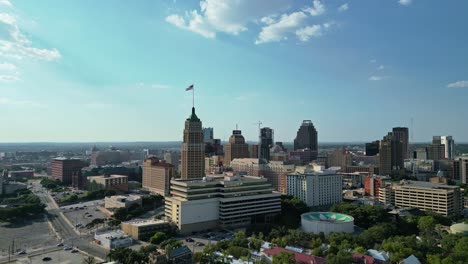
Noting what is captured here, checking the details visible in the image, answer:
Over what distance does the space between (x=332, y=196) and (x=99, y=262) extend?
83.3 m

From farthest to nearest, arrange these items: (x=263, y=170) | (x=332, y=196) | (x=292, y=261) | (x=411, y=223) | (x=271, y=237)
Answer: (x=263, y=170)
(x=332, y=196)
(x=411, y=223)
(x=271, y=237)
(x=292, y=261)

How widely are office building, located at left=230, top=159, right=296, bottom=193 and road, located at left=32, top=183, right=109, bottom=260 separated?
252 feet

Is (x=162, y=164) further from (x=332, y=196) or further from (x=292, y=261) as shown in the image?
(x=292, y=261)

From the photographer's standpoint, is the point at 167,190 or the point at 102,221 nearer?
the point at 102,221

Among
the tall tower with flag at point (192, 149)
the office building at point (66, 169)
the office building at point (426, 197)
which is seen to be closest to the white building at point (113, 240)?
the tall tower with flag at point (192, 149)

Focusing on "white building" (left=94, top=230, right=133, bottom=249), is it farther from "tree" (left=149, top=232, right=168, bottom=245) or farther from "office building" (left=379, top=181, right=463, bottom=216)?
"office building" (left=379, top=181, right=463, bottom=216)

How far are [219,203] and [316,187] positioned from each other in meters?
41.9

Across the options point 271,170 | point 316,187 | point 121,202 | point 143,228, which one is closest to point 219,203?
point 143,228

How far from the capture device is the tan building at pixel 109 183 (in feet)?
487

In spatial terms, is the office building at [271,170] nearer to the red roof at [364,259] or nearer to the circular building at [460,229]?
the circular building at [460,229]

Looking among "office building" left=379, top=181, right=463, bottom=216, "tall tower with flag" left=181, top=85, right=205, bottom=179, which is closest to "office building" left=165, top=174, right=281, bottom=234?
"tall tower with flag" left=181, top=85, right=205, bottom=179

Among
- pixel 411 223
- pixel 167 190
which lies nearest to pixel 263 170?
pixel 167 190

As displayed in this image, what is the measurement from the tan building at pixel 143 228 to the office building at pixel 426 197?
72271 mm

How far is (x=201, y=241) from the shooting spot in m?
81.4
